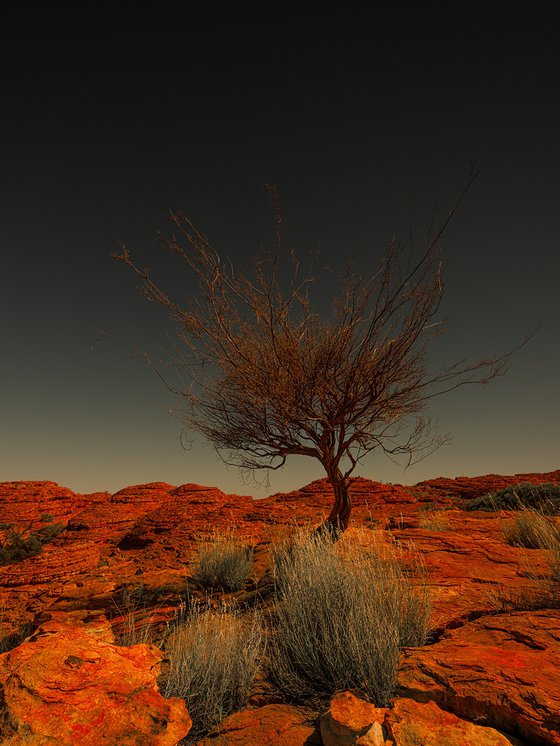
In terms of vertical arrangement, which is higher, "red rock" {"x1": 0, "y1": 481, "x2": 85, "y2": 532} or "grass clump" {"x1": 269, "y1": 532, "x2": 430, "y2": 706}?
"red rock" {"x1": 0, "y1": 481, "x2": 85, "y2": 532}

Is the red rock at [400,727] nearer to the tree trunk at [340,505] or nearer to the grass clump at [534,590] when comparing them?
the grass clump at [534,590]

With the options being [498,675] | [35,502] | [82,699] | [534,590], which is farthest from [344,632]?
[35,502]

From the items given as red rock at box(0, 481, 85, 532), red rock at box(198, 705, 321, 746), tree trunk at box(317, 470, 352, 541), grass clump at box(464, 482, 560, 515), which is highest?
red rock at box(0, 481, 85, 532)

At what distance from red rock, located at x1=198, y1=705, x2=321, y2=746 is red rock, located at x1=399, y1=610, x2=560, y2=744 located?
2.60 ft

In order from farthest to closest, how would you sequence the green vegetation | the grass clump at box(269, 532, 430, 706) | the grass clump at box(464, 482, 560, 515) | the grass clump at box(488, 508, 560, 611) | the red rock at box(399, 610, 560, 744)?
1. the grass clump at box(464, 482, 560, 515)
2. the green vegetation
3. the grass clump at box(488, 508, 560, 611)
4. the grass clump at box(269, 532, 430, 706)
5. the red rock at box(399, 610, 560, 744)

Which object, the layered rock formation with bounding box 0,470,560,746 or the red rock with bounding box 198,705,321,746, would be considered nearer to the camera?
the layered rock formation with bounding box 0,470,560,746

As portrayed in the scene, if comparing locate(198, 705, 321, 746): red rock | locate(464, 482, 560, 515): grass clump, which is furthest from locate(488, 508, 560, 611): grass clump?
locate(464, 482, 560, 515): grass clump

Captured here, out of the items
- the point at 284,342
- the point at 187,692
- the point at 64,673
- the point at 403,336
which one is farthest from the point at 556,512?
the point at 64,673

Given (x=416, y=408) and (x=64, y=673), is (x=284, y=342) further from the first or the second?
(x=64, y=673)

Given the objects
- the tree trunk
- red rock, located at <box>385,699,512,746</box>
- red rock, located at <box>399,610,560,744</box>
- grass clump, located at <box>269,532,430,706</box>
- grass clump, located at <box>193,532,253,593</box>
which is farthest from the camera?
the tree trunk

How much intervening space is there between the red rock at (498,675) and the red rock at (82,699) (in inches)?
73.5

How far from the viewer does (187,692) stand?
338cm

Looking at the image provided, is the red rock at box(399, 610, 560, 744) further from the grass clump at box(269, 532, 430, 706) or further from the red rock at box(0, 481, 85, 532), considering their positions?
the red rock at box(0, 481, 85, 532)

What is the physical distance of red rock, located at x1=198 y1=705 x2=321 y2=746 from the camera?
109 inches
